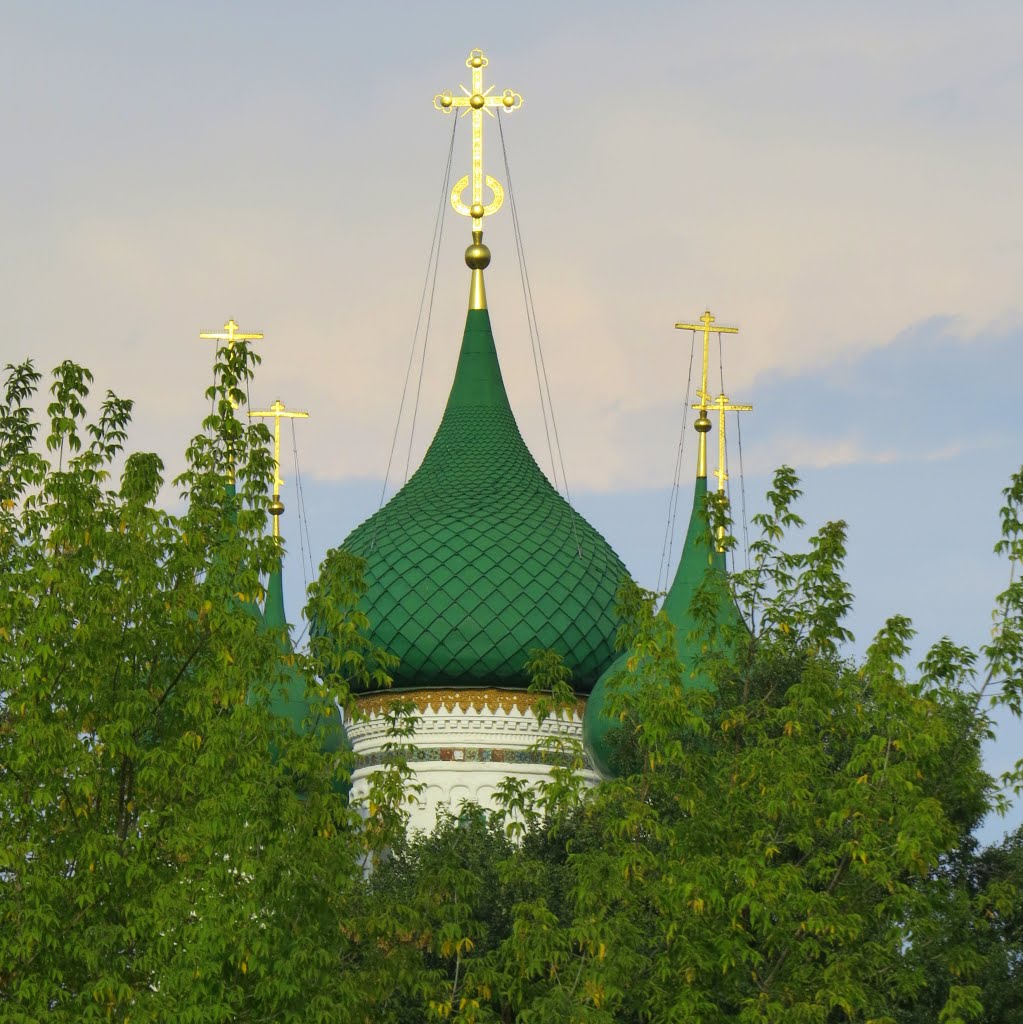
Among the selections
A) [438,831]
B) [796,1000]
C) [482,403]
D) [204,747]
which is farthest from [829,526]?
[482,403]

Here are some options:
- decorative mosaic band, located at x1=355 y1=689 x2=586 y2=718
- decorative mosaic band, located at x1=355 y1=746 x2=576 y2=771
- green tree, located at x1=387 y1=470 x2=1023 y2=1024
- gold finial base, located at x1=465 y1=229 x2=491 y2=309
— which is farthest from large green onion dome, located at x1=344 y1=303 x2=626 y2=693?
green tree, located at x1=387 y1=470 x2=1023 y2=1024

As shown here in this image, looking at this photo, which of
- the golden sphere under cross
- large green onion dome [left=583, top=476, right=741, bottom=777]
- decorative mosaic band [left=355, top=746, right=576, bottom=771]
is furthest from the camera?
the golden sphere under cross

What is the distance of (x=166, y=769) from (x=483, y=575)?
10.1 meters

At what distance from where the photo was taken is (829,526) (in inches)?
573

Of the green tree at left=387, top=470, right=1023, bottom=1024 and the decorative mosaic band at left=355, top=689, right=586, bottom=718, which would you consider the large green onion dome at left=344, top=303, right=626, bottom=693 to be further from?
the green tree at left=387, top=470, right=1023, bottom=1024

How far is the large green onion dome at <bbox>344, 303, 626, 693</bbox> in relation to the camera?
894 inches

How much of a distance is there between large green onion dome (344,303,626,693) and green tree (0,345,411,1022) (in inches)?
330

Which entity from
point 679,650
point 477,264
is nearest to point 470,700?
point 679,650

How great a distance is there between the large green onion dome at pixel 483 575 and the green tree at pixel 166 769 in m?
8.38

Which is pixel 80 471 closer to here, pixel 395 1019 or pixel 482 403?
pixel 395 1019

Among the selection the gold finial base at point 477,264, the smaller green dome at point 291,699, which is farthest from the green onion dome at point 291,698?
the gold finial base at point 477,264

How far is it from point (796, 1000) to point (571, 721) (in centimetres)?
968

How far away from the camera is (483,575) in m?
23.0

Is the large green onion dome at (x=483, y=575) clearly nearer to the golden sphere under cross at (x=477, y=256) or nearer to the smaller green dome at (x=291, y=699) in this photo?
the smaller green dome at (x=291, y=699)
